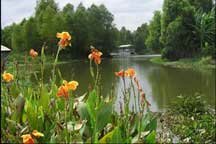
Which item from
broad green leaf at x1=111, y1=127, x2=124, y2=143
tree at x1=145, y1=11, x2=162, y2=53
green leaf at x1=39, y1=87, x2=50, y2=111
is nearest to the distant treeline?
tree at x1=145, y1=11, x2=162, y2=53

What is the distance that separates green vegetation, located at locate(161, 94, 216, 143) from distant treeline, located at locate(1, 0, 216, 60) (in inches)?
686

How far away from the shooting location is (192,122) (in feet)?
15.0

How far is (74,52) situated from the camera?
3609cm

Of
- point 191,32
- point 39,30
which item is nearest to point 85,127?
point 191,32

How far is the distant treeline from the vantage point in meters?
28.3

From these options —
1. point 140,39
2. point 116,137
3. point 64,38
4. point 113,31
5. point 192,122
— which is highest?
point 113,31

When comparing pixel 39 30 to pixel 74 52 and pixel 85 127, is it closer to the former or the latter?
pixel 74 52

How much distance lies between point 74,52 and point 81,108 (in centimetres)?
3425

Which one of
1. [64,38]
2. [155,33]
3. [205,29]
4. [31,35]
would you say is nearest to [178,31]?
[205,29]

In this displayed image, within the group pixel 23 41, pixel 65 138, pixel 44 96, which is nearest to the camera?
pixel 65 138

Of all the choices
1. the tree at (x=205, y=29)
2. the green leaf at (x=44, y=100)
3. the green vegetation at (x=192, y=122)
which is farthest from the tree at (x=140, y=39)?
the green leaf at (x=44, y=100)

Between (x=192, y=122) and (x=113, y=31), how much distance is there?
1476 inches

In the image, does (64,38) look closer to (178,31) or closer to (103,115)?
(103,115)

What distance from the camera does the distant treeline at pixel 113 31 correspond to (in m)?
28.3
